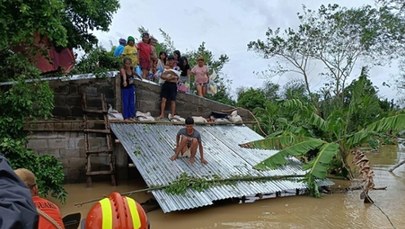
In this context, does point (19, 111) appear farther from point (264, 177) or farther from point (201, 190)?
point (264, 177)

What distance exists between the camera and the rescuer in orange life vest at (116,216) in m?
2.21

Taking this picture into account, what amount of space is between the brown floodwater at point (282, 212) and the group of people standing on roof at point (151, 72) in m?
2.32

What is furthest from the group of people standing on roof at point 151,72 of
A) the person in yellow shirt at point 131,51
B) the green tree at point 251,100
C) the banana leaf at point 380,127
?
the green tree at point 251,100

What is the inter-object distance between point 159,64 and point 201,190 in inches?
239

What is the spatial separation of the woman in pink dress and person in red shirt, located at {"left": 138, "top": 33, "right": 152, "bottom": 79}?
1.49m

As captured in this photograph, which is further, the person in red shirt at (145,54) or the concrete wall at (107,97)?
the person in red shirt at (145,54)

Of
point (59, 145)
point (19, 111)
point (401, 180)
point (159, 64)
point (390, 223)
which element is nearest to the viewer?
point (19, 111)

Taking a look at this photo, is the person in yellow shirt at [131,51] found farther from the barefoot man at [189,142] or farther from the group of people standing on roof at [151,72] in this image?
the barefoot man at [189,142]

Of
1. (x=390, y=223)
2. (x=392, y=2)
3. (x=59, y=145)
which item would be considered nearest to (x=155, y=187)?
(x=59, y=145)

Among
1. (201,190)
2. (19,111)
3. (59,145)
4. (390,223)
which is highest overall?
(19,111)

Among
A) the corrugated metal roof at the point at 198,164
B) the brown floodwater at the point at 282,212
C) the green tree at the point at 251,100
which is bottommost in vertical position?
the brown floodwater at the point at 282,212

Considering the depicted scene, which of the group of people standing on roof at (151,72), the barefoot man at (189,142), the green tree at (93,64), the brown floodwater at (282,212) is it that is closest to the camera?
the brown floodwater at (282,212)

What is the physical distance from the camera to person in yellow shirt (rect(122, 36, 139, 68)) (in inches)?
465

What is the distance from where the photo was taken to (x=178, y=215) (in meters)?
7.69
